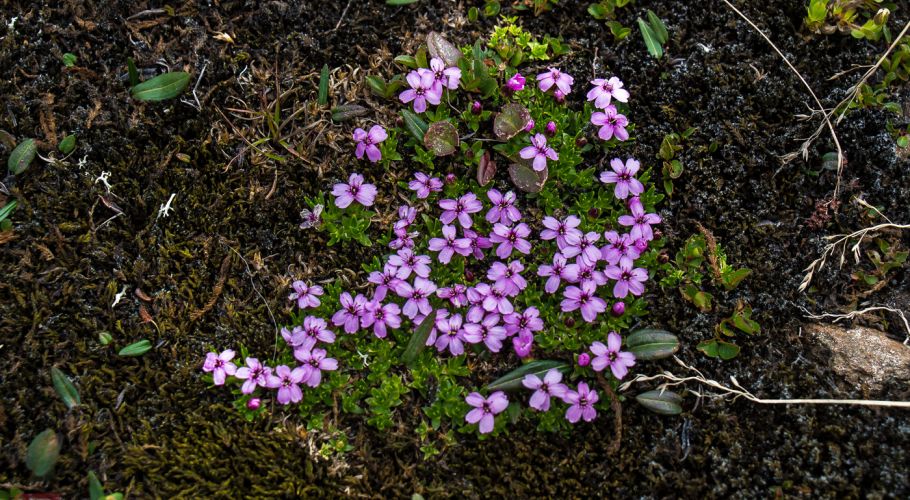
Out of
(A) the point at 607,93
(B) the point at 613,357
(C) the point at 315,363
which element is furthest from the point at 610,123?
(C) the point at 315,363

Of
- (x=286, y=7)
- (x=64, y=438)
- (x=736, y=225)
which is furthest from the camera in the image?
(x=286, y=7)

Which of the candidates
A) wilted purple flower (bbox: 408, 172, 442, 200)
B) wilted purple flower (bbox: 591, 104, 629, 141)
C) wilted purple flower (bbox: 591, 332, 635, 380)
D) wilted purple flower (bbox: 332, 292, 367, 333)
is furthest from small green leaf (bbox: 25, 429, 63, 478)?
wilted purple flower (bbox: 591, 104, 629, 141)

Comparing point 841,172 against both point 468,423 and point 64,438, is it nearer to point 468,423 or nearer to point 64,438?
point 468,423

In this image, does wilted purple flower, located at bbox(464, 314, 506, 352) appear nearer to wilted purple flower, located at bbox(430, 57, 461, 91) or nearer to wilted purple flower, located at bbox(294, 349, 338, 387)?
wilted purple flower, located at bbox(294, 349, 338, 387)

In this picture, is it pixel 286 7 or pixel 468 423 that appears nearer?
pixel 468 423

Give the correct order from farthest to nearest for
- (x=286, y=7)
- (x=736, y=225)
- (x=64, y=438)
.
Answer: (x=286, y=7) < (x=736, y=225) < (x=64, y=438)

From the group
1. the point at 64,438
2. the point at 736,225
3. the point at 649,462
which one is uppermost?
the point at 736,225

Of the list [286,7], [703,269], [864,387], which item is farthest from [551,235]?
[286,7]

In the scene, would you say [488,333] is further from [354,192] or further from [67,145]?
[67,145]
